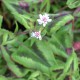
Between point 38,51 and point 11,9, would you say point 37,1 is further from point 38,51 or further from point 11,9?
point 38,51

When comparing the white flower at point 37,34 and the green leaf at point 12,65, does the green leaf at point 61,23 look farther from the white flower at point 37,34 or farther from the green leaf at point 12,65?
the green leaf at point 12,65

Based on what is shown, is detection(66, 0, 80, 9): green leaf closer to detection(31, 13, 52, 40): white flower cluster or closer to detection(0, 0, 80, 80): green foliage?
detection(0, 0, 80, 80): green foliage

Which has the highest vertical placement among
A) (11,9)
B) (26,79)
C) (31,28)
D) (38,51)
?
(11,9)

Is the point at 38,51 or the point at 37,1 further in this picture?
the point at 37,1

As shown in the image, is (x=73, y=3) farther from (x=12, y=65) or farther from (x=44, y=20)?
(x=12, y=65)

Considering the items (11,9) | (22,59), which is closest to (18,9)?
(11,9)

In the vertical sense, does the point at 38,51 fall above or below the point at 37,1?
below

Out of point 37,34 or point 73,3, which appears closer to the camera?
point 37,34

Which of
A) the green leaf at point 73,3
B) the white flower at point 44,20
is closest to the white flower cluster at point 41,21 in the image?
the white flower at point 44,20

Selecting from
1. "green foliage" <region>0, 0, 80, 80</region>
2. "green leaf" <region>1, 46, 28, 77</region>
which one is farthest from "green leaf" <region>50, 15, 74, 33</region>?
"green leaf" <region>1, 46, 28, 77</region>

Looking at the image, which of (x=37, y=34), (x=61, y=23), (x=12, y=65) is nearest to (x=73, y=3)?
(x=61, y=23)

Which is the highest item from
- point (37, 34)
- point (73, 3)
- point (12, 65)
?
point (73, 3)
